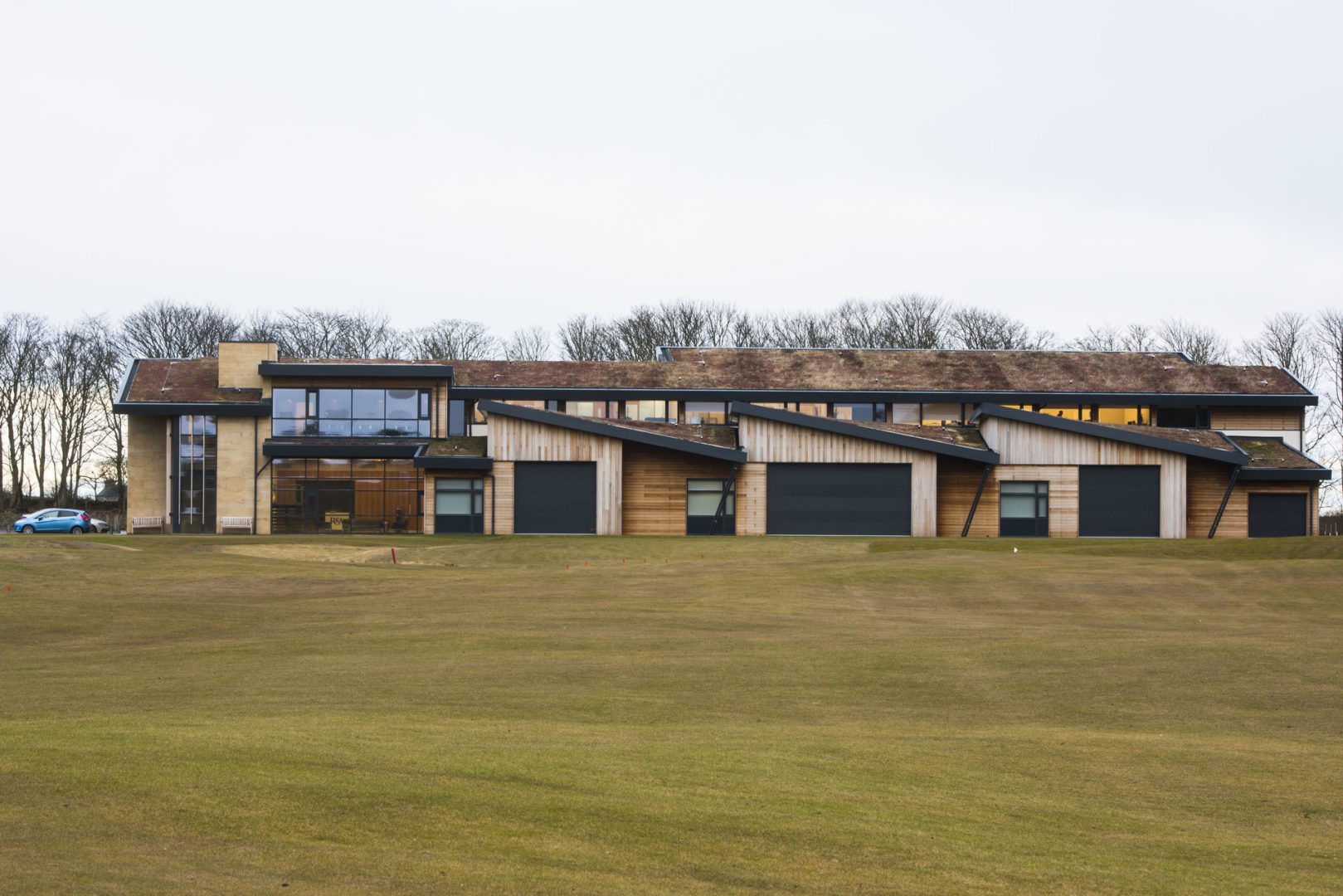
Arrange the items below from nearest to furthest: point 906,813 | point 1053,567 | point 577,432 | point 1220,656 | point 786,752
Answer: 1. point 906,813
2. point 786,752
3. point 1220,656
4. point 1053,567
5. point 577,432

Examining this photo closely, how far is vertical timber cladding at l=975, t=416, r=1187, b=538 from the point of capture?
48625mm

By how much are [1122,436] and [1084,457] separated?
5.19ft

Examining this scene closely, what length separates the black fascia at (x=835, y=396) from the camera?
56062mm

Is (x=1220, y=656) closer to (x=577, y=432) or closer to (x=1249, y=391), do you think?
(x=577, y=432)

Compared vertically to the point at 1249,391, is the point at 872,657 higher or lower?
lower

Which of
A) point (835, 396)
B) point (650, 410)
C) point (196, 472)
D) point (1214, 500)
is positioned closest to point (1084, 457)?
point (1214, 500)

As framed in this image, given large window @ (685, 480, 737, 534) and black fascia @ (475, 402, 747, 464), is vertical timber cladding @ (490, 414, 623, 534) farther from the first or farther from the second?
large window @ (685, 480, 737, 534)

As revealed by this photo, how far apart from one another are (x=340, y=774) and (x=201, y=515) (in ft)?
162

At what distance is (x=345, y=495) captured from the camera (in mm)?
53938

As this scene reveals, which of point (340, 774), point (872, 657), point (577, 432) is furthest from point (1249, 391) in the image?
point (340, 774)

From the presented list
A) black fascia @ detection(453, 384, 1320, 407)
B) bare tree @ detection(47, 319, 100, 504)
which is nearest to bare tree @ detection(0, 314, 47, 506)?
bare tree @ detection(47, 319, 100, 504)

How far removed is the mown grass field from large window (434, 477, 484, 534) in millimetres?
18604

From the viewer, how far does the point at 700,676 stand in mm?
17625

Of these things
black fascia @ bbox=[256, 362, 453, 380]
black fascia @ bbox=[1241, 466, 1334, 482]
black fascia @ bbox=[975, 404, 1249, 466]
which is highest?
black fascia @ bbox=[256, 362, 453, 380]
